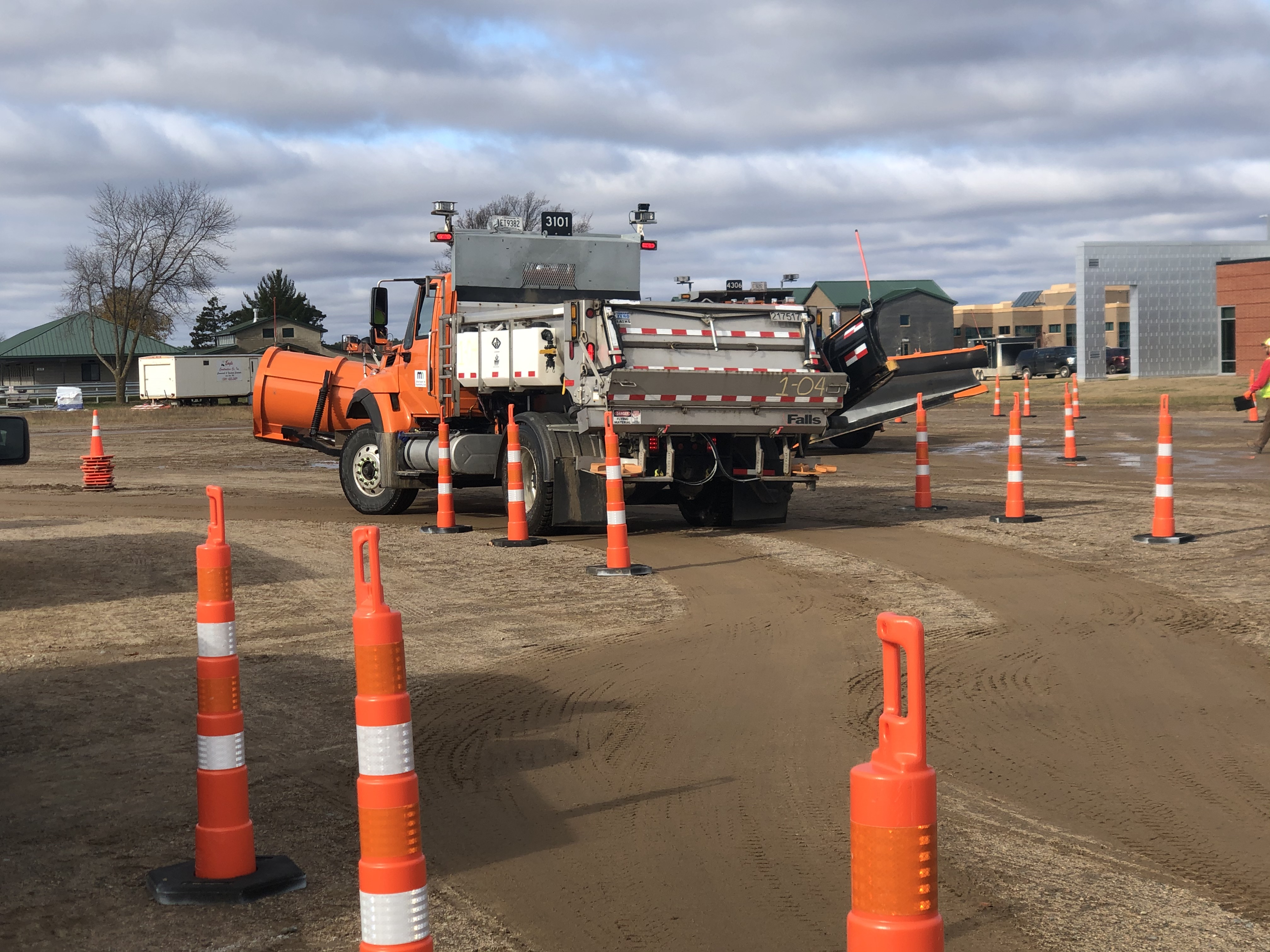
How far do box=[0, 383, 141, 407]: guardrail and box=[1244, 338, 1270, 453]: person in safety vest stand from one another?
53.3 m

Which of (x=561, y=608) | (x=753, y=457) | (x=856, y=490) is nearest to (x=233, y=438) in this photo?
(x=856, y=490)

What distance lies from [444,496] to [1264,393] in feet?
49.3

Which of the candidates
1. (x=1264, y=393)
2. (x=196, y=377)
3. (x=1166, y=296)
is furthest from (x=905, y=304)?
(x=1264, y=393)

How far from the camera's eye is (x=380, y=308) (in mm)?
16016

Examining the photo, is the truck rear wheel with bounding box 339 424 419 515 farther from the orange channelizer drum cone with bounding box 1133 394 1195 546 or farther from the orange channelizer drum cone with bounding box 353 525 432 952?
the orange channelizer drum cone with bounding box 353 525 432 952

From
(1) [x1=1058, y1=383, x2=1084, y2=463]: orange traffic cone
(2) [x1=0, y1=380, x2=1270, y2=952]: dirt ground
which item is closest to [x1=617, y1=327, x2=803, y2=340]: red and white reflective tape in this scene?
(2) [x1=0, y1=380, x2=1270, y2=952]: dirt ground

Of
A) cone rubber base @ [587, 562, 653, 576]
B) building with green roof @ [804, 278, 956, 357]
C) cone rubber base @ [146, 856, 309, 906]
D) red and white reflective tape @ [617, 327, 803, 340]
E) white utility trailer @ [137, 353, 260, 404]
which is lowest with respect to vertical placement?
cone rubber base @ [146, 856, 309, 906]

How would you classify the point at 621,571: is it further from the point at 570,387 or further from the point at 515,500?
the point at 570,387

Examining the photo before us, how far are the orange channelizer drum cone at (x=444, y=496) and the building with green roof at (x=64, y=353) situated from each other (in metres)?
82.6

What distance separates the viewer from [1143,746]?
611 centimetres

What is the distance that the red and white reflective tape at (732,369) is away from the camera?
1272 centimetres

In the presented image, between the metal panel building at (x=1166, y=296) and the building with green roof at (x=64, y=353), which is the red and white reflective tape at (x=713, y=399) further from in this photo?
the building with green roof at (x=64, y=353)

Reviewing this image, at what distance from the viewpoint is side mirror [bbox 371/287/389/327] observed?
15898 millimetres

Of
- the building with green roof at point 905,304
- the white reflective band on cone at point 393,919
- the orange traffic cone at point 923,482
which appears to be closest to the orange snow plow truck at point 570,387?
the orange traffic cone at point 923,482
